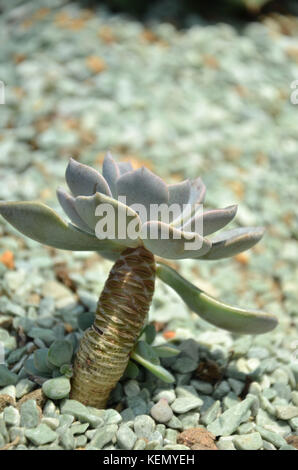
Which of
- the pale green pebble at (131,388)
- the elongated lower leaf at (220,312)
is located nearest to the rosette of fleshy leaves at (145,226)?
the elongated lower leaf at (220,312)

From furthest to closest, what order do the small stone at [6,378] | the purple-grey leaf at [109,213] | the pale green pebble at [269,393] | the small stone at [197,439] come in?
the pale green pebble at [269,393] < the small stone at [6,378] < the small stone at [197,439] < the purple-grey leaf at [109,213]

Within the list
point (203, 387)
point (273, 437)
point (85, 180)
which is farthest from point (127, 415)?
point (85, 180)

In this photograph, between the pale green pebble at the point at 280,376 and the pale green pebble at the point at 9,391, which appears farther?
the pale green pebble at the point at 280,376

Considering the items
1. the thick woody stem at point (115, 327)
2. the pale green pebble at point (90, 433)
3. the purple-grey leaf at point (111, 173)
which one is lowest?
the pale green pebble at point (90, 433)

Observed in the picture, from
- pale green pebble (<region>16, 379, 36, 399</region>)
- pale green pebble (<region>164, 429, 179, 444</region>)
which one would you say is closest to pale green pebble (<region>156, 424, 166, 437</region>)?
pale green pebble (<region>164, 429, 179, 444</region>)

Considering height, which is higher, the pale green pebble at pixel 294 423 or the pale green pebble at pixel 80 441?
the pale green pebble at pixel 80 441

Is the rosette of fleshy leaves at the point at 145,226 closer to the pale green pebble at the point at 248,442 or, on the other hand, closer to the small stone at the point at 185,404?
the small stone at the point at 185,404

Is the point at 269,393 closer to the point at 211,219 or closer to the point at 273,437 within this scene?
the point at 273,437

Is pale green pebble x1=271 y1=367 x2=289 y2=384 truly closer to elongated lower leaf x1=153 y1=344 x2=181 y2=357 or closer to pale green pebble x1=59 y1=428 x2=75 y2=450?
elongated lower leaf x1=153 y1=344 x2=181 y2=357
